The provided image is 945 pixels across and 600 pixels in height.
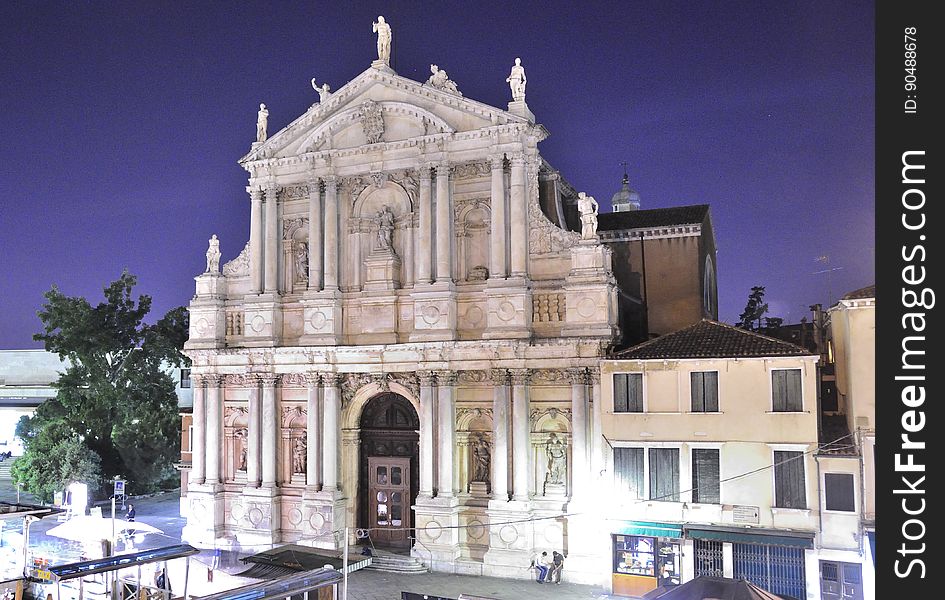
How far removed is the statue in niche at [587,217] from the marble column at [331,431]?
413 inches

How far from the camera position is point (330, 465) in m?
30.9

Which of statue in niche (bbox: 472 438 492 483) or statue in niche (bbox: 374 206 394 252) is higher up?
statue in niche (bbox: 374 206 394 252)

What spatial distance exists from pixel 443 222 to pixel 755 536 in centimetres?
1449

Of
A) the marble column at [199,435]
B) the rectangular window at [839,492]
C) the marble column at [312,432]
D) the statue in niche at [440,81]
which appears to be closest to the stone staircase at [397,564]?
the marble column at [312,432]

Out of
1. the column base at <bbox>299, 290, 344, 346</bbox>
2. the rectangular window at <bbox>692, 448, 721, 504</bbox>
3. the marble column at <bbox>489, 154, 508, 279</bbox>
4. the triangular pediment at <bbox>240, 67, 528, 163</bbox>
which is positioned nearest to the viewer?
the rectangular window at <bbox>692, 448, 721, 504</bbox>

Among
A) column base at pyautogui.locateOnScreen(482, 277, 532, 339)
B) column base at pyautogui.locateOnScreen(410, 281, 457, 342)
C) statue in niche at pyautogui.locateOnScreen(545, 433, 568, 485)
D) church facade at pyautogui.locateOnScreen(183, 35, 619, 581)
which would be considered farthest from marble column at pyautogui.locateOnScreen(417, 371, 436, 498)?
statue in niche at pyautogui.locateOnScreen(545, 433, 568, 485)

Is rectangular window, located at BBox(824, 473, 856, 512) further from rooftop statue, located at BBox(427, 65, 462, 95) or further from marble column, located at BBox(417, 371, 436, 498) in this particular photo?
rooftop statue, located at BBox(427, 65, 462, 95)

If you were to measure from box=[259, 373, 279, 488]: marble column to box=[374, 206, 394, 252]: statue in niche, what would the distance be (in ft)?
21.6

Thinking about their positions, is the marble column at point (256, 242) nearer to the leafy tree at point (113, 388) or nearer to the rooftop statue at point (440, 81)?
the rooftop statue at point (440, 81)

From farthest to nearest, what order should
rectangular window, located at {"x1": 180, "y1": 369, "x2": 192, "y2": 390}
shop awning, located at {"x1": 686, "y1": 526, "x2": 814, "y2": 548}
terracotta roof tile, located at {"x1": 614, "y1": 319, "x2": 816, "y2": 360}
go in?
rectangular window, located at {"x1": 180, "y1": 369, "x2": 192, "y2": 390}, terracotta roof tile, located at {"x1": 614, "y1": 319, "x2": 816, "y2": 360}, shop awning, located at {"x1": 686, "y1": 526, "x2": 814, "y2": 548}

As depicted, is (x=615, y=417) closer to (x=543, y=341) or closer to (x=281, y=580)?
(x=543, y=341)

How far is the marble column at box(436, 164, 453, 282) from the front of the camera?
2995 cm

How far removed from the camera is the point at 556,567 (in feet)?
88.9

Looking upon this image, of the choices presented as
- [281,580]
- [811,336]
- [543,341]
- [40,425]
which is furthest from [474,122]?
[40,425]
